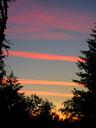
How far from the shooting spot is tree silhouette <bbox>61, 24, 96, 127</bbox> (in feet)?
157

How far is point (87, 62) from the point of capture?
5181 centimetres

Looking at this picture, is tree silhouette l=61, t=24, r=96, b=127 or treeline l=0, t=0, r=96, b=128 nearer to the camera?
treeline l=0, t=0, r=96, b=128

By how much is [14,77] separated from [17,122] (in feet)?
169

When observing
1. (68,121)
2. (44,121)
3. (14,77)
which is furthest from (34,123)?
(14,77)

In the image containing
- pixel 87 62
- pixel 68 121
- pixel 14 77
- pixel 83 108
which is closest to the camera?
pixel 68 121

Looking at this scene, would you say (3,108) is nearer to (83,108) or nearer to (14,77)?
(83,108)

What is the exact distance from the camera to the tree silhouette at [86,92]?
4788 centimetres

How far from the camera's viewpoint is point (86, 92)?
4988cm

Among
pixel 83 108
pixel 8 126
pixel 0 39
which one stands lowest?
pixel 8 126

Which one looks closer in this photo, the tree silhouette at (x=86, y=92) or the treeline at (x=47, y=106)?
the treeline at (x=47, y=106)

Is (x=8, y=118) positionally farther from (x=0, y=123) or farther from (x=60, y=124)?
(x=60, y=124)

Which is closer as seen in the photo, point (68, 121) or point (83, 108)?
point (68, 121)

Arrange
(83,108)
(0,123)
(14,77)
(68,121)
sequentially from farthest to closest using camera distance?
(14,77)
(83,108)
(68,121)
(0,123)

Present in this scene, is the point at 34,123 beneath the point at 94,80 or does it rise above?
beneath
